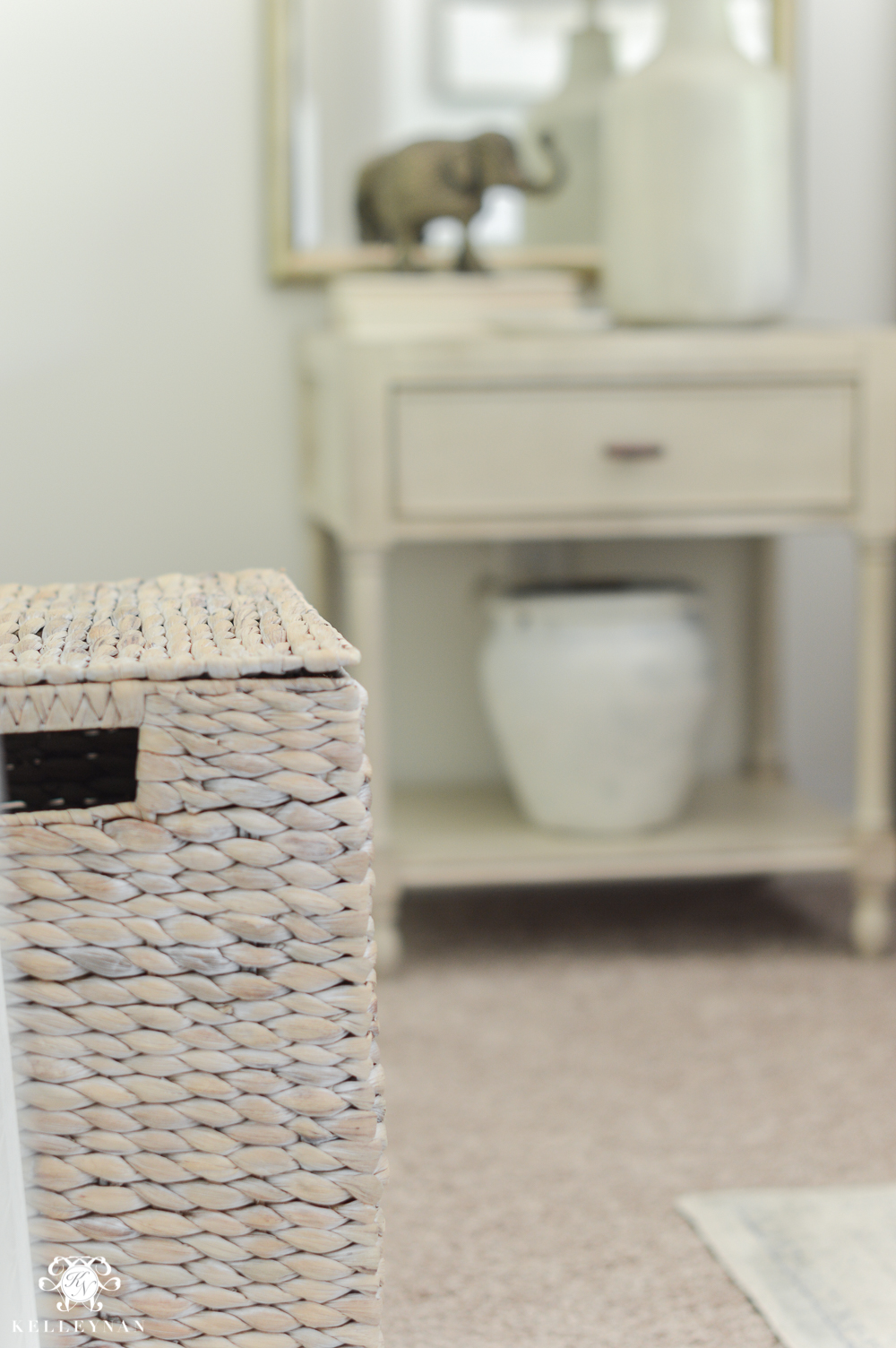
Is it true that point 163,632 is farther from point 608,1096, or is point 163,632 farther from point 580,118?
point 580,118

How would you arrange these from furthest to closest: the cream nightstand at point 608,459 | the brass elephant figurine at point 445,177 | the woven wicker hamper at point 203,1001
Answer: the brass elephant figurine at point 445,177, the cream nightstand at point 608,459, the woven wicker hamper at point 203,1001

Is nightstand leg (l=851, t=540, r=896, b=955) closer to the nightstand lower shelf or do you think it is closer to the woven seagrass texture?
the nightstand lower shelf

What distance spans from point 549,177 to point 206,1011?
1366 millimetres

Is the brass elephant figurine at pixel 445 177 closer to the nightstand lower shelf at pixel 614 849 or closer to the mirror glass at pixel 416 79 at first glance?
the mirror glass at pixel 416 79

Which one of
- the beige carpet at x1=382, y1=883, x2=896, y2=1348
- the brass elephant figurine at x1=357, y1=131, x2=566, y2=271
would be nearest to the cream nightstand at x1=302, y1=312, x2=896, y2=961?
the beige carpet at x1=382, y1=883, x2=896, y2=1348

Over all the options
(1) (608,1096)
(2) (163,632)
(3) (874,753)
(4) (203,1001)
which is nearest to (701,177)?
(3) (874,753)

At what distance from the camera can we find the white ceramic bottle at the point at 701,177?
146 cm

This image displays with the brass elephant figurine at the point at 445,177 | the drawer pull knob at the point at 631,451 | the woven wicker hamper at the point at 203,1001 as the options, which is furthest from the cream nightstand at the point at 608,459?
the woven wicker hamper at the point at 203,1001

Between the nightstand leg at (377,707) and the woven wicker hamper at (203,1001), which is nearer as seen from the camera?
the woven wicker hamper at (203,1001)

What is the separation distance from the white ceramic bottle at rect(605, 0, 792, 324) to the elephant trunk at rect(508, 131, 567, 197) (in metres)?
0.14

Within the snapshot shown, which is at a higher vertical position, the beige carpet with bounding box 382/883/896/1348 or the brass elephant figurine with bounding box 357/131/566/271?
the brass elephant figurine with bounding box 357/131/566/271

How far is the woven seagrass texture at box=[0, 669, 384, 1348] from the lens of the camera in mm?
587

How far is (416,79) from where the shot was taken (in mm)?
1728

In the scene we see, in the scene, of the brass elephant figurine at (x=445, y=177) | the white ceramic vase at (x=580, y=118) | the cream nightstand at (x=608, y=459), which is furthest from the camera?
the white ceramic vase at (x=580, y=118)
